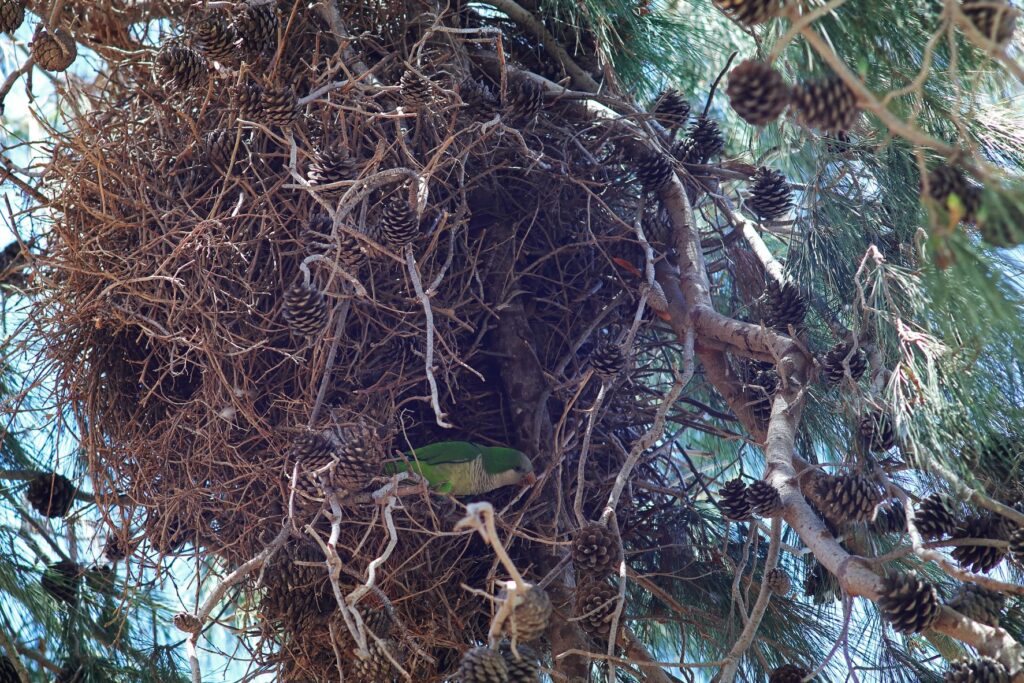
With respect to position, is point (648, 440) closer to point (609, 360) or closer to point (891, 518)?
point (609, 360)

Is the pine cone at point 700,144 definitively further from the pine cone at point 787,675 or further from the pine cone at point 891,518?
the pine cone at point 787,675

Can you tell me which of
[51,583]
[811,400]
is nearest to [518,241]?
[811,400]

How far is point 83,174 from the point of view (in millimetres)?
2184

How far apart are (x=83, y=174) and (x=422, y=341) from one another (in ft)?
2.79

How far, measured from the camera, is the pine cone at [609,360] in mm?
2021

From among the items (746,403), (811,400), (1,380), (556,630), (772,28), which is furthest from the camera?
(1,380)

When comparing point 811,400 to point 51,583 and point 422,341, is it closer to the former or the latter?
point 422,341

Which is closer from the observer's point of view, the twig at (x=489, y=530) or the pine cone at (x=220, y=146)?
the twig at (x=489, y=530)

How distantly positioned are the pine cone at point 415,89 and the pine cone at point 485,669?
110 cm

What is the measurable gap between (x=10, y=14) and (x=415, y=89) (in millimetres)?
959

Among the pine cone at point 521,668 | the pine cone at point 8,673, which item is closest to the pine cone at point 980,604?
the pine cone at point 521,668

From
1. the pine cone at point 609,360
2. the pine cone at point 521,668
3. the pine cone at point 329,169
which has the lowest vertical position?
the pine cone at point 521,668

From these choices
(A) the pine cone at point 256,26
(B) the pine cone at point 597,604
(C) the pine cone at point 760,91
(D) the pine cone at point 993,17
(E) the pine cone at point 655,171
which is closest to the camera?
(D) the pine cone at point 993,17

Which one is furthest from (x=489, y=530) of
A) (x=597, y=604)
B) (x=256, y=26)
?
(x=256, y=26)
